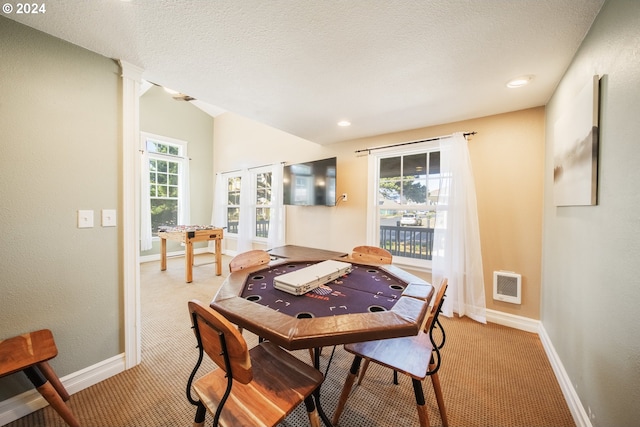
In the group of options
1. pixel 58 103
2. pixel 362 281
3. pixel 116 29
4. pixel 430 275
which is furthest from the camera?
pixel 430 275

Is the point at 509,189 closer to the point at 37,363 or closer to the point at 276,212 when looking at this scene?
the point at 276,212

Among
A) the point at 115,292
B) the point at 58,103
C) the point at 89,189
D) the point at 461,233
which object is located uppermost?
the point at 58,103

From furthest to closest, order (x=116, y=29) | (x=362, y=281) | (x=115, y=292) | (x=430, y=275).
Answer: (x=430, y=275)
(x=115, y=292)
(x=362, y=281)
(x=116, y=29)

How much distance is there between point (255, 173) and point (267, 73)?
3333 millimetres

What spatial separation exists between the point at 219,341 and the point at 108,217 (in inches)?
61.6

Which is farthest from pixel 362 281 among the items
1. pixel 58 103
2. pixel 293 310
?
pixel 58 103

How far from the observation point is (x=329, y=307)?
1.26 meters

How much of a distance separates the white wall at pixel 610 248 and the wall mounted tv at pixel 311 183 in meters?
A: 2.58

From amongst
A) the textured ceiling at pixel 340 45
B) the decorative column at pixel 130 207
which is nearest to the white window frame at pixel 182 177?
the textured ceiling at pixel 340 45

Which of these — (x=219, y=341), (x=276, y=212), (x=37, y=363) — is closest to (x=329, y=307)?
(x=219, y=341)

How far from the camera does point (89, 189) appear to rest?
1682 millimetres

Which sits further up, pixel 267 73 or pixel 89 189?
pixel 267 73

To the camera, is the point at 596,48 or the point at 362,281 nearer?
the point at 596,48

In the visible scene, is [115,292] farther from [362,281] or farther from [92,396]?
[362,281]
